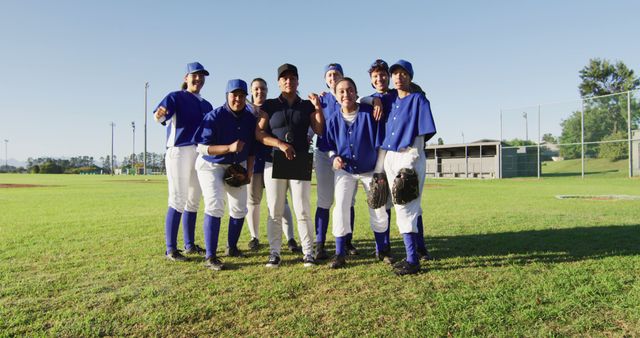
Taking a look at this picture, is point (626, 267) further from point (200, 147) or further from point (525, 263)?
point (200, 147)

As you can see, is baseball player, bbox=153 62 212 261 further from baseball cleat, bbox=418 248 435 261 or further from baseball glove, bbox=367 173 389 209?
baseball cleat, bbox=418 248 435 261

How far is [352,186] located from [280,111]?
1.12 metres

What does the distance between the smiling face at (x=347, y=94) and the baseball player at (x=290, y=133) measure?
0.29m

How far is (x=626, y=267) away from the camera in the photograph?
3.92m

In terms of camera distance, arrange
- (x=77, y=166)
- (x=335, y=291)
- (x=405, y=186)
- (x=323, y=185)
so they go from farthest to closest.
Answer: (x=77, y=166) < (x=323, y=185) < (x=405, y=186) < (x=335, y=291)

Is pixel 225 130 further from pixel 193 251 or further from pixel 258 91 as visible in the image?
pixel 193 251

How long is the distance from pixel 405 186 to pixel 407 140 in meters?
0.46

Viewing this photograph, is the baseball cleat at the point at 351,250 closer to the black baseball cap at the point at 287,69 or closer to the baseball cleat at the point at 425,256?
the baseball cleat at the point at 425,256

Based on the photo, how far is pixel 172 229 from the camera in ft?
15.5

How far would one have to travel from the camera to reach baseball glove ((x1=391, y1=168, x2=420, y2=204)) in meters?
3.91

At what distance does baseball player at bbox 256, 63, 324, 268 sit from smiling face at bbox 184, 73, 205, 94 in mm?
1074

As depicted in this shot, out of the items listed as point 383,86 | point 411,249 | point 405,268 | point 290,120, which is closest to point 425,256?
point 411,249

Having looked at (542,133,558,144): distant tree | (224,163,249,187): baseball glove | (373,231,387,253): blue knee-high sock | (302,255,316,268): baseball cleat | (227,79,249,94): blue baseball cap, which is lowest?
(302,255,316,268): baseball cleat

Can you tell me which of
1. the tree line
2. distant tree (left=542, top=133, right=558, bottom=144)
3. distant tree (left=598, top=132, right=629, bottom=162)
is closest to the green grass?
distant tree (left=598, top=132, right=629, bottom=162)
